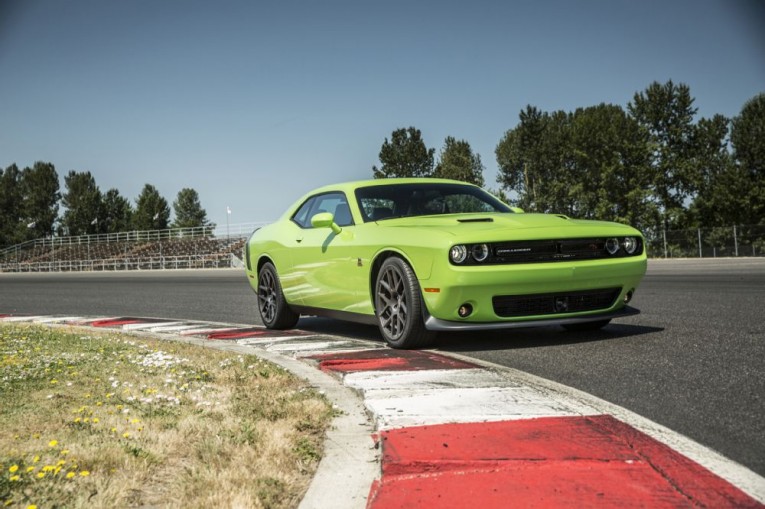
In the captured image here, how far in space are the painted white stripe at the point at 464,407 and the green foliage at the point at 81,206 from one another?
105 meters

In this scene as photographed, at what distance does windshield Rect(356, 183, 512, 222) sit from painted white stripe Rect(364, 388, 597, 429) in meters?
2.90

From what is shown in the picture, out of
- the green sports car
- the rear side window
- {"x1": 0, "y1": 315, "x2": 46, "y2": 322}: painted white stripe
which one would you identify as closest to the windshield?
the green sports car

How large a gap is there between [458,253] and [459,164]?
262 ft

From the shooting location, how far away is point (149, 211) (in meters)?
108

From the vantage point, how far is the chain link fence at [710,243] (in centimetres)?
→ 3102

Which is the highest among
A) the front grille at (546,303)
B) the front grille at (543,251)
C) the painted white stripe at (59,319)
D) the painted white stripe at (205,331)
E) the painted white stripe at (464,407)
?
the front grille at (543,251)

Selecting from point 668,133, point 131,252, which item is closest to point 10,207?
point 131,252

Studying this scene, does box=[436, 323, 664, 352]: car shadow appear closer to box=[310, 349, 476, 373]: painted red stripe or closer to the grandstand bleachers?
box=[310, 349, 476, 373]: painted red stripe

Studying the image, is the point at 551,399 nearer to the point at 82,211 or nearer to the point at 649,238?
the point at 649,238

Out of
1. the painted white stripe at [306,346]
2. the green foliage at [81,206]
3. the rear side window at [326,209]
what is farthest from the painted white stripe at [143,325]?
the green foliage at [81,206]

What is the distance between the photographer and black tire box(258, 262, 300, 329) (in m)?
8.51

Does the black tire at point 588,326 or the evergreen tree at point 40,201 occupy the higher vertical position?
the evergreen tree at point 40,201

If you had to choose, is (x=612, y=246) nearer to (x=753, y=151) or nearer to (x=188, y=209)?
(x=753, y=151)

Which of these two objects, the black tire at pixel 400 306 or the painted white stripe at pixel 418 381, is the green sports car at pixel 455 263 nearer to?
the black tire at pixel 400 306
